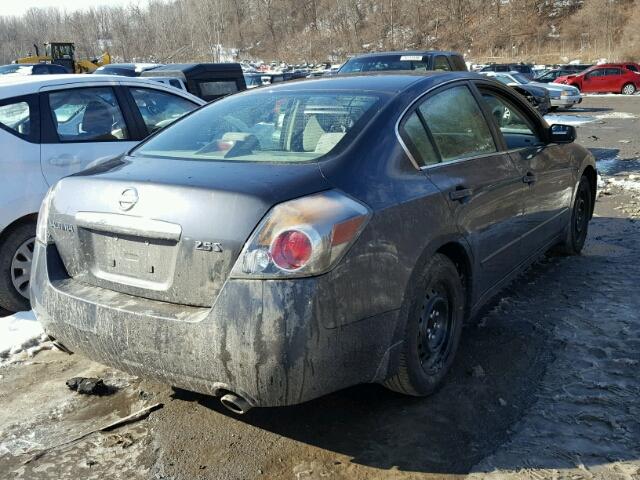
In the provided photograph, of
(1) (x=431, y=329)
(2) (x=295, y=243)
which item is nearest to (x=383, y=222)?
(2) (x=295, y=243)

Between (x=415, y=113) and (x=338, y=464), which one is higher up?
(x=415, y=113)

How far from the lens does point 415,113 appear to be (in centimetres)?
341

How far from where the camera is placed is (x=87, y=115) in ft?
18.2

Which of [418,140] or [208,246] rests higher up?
[418,140]

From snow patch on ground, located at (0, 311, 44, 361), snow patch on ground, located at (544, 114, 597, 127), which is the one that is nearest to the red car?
snow patch on ground, located at (544, 114, 597, 127)

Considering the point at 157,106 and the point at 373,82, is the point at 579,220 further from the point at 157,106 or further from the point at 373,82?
the point at 157,106

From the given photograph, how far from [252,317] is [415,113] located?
1511mm

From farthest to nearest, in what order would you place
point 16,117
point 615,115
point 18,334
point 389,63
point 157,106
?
point 615,115 → point 389,63 → point 157,106 → point 16,117 → point 18,334

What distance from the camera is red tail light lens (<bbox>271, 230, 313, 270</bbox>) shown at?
2.54 m

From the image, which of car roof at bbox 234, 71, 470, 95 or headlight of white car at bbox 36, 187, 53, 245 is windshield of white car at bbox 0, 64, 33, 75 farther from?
headlight of white car at bbox 36, 187, 53, 245

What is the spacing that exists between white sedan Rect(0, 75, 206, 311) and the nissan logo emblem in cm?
230

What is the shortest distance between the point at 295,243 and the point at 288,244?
3 centimetres

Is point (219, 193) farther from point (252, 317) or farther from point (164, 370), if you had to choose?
point (164, 370)

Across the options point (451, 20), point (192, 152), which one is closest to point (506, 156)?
point (192, 152)
